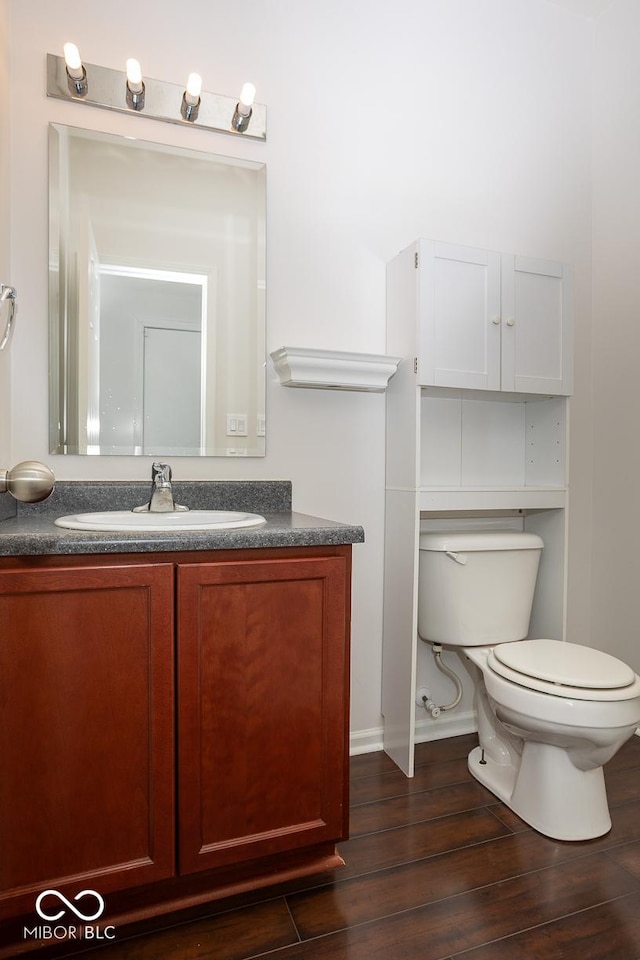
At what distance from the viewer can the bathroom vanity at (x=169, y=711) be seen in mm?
1077

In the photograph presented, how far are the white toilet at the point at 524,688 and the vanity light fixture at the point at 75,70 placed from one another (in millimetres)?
1732

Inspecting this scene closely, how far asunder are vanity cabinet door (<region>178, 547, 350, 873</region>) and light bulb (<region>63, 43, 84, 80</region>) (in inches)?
58.2

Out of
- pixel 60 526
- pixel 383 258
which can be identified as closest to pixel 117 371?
pixel 60 526

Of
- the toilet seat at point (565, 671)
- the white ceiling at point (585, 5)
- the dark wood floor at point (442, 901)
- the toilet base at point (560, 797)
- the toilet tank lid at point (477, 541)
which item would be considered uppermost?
the white ceiling at point (585, 5)

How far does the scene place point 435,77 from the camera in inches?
82.5

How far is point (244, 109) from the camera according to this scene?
1.78 metres

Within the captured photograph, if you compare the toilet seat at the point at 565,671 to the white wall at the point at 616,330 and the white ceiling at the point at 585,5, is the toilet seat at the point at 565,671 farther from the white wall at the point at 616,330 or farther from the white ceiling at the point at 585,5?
the white ceiling at the point at 585,5

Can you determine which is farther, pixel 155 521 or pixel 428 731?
pixel 428 731

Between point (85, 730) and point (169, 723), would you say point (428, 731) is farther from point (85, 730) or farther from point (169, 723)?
point (85, 730)

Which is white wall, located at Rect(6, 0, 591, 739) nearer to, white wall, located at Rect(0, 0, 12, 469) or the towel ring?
white wall, located at Rect(0, 0, 12, 469)

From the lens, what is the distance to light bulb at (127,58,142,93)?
1.62 m

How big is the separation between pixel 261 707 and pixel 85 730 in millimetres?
361

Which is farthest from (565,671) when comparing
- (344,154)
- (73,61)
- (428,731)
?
(73,61)

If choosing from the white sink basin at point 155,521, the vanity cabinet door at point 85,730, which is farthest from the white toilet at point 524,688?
the vanity cabinet door at point 85,730
